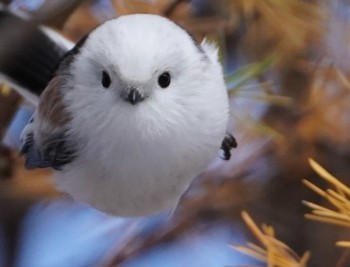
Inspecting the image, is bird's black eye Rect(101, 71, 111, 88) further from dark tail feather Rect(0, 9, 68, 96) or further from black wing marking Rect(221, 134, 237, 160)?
black wing marking Rect(221, 134, 237, 160)

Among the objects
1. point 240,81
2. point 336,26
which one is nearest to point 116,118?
point 240,81

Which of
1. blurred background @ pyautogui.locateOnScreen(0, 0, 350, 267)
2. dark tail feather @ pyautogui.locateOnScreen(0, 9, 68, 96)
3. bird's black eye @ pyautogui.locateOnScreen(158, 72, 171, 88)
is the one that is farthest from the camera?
blurred background @ pyautogui.locateOnScreen(0, 0, 350, 267)

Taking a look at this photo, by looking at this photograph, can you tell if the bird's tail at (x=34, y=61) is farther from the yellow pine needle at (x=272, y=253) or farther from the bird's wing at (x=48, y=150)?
the yellow pine needle at (x=272, y=253)

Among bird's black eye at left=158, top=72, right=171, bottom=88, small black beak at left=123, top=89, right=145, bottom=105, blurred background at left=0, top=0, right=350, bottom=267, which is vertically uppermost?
small black beak at left=123, top=89, right=145, bottom=105

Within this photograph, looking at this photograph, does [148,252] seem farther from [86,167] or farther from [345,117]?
[345,117]

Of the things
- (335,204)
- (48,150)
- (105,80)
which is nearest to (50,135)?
(48,150)

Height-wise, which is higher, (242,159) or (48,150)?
(48,150)

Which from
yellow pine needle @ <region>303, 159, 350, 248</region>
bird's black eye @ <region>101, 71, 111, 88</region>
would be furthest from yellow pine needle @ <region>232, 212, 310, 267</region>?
bird's black eye @ <region>101, 71, 111, 88</region>

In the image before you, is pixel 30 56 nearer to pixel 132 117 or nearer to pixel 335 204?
pixel 132 117
